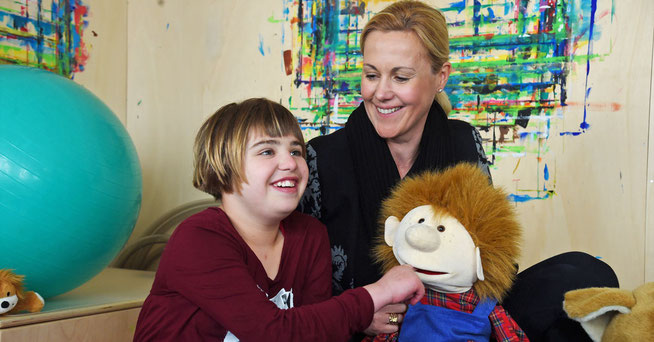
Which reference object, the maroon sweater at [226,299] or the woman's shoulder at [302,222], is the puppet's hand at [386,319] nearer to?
the maroon sweater at [226,299]

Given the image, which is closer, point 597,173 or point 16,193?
point 16,193

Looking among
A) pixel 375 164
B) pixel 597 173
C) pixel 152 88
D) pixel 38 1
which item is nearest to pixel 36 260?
pixel 375 164

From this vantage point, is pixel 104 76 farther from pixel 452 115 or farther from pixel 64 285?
pixel 452 115

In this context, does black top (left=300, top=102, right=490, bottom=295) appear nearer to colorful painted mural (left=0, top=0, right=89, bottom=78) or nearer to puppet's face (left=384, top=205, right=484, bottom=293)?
puppet's face (left=384, top=205, right=484, bottom=293)

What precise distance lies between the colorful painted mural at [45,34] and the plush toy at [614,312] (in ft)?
A: 5.82

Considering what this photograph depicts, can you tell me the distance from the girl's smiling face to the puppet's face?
0.82 feet

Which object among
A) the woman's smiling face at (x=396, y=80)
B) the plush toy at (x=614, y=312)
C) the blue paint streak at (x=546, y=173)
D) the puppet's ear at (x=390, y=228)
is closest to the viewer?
the plush toy at (x=614, y=312)

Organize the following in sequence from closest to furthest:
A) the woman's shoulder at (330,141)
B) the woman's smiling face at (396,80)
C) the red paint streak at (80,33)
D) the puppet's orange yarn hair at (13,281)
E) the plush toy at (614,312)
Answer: the plush toy at (614,312) → the puppet's orange yarn hair at (13,281) → the woman's smiling face at (396,80) → the woman's shoulder at (330,141) → the red paint streak at (80,33)

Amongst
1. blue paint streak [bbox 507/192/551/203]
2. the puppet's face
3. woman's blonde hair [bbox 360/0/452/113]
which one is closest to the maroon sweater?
the puppet's face

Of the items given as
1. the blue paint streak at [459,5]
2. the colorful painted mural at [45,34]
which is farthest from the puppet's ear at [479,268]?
the colorful painted mural at [45,34]

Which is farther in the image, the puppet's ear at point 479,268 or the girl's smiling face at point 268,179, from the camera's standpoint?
the girl's smiling face at point 268,179

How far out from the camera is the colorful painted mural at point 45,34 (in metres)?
1.91

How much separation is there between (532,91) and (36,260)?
1475 millimetres

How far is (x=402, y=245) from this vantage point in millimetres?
1104
